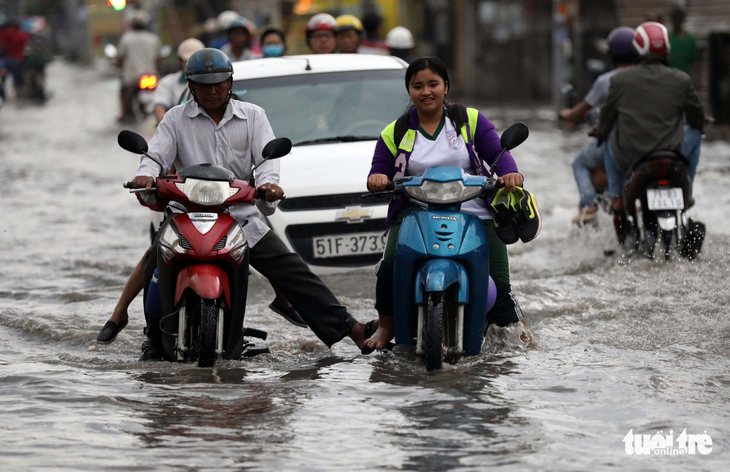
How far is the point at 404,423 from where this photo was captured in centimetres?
543

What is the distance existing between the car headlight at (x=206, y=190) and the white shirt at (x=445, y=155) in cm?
98

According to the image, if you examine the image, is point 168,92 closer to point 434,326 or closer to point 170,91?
point 170,91

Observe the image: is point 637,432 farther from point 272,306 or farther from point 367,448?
point 272,306

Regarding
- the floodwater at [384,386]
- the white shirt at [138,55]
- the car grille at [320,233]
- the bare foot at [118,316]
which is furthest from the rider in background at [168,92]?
the white shirt at [138,55]

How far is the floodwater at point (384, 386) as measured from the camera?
503 cm

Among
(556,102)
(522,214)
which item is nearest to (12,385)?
(522,214)

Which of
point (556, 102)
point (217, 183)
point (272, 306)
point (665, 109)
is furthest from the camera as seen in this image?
point (556, 102)

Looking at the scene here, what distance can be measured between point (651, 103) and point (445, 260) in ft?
13.5

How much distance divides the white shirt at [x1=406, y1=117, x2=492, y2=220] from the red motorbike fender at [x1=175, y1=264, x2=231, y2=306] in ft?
3.57

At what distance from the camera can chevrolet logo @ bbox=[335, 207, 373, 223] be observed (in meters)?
8.82

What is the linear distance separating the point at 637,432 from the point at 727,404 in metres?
0.65

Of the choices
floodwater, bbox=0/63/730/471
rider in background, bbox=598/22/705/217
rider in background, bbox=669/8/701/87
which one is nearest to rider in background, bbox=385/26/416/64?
floodwater, bbox=0/63/730/471

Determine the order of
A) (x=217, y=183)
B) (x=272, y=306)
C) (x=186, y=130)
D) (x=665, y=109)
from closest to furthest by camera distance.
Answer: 1. (x=217, y=183)
2. (x=186, y=130)
3. (x=272, y=306)
4. (x=665, y=109)

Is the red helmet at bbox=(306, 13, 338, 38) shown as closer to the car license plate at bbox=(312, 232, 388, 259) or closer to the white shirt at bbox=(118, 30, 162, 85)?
the car license plate at bbox=(312, 232, 388, 259)
